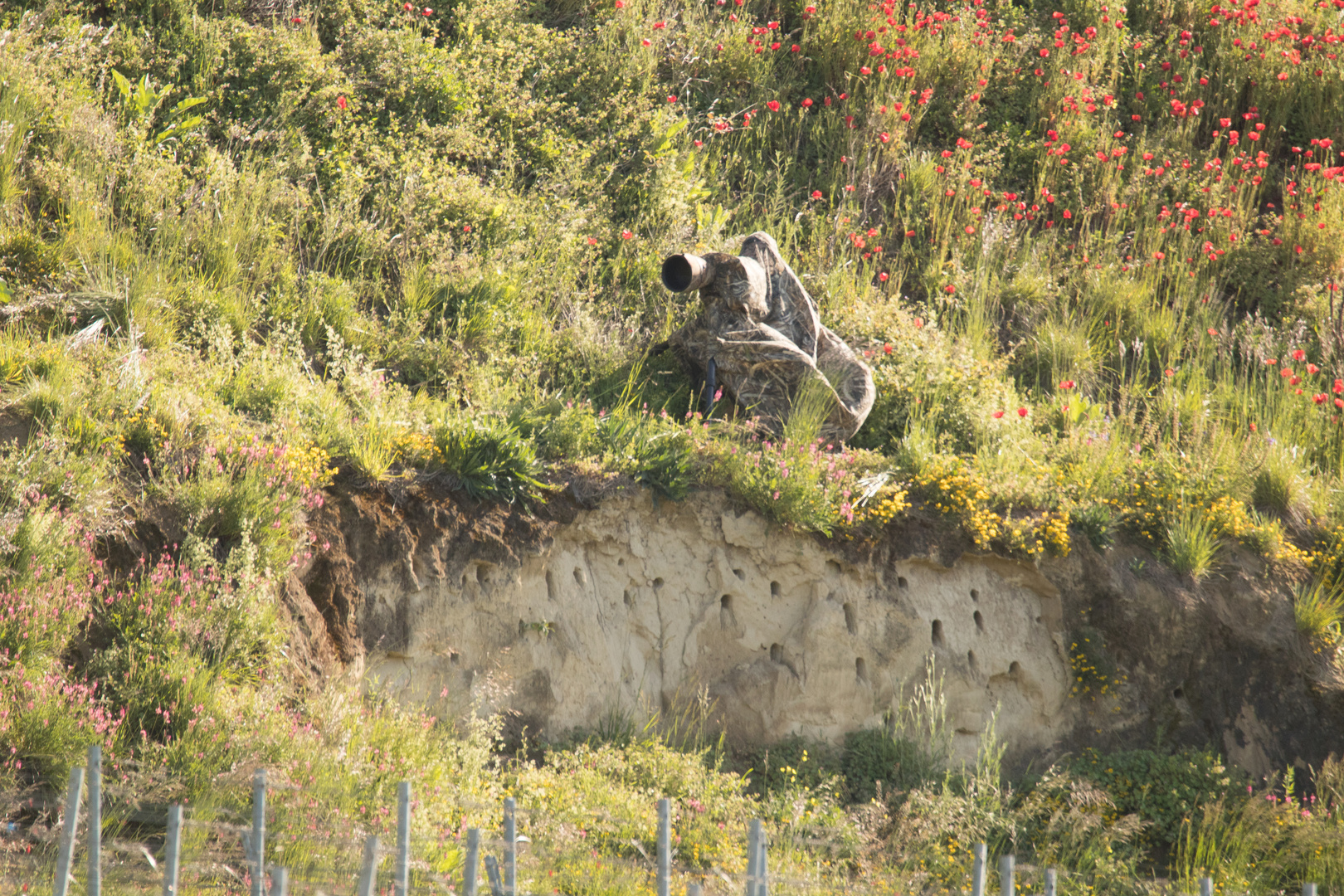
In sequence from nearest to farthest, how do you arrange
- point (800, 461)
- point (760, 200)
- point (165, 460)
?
point (165, 460) < point (800, 461) < point (760, 200)

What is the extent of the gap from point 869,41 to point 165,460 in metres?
8.63

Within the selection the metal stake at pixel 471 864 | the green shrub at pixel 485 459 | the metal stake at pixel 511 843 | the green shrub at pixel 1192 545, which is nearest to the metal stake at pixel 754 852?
the metal stake at pixel 511 843

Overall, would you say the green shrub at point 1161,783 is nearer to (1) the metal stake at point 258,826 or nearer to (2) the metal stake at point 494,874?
(2) the metal stake at point 494,874

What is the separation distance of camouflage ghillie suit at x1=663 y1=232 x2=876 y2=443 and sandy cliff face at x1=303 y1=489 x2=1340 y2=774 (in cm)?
93

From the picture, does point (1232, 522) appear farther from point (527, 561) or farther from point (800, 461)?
point (527, 561)

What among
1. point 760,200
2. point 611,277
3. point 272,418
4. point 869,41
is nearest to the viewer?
point 272,418

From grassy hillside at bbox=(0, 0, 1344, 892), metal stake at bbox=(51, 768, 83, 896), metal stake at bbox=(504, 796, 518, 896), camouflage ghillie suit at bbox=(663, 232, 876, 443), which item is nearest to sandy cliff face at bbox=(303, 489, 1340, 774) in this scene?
grassy hillside at bbox=(0, 0, 1344, 892)

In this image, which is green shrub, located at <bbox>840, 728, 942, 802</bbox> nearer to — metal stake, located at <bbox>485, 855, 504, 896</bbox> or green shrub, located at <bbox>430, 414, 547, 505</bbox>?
green shrub, located at <bbox>430, 414, 547, 505</bbox>

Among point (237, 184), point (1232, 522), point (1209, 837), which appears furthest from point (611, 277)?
point (1209, 837)

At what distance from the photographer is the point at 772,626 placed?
7.53 m

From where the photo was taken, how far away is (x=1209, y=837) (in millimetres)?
6855

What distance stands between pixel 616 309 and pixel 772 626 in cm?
305

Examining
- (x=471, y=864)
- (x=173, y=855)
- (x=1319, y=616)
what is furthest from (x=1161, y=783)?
(x=173, y=855)

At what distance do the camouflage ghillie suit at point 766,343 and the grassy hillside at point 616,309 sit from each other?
12.0 inches
